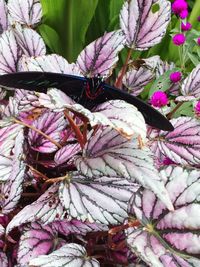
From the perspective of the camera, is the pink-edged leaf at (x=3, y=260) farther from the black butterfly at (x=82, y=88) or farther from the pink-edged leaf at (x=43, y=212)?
the black butterfly at (x=82, y=88)

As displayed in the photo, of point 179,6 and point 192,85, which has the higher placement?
point 179,6

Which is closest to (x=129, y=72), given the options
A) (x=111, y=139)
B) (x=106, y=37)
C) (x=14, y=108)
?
(x=106, y=37)

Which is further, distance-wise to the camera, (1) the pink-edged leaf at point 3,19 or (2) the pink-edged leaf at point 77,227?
(1) the pink-edged leaf at point 3,19

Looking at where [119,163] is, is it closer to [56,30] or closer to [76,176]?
[76,176]

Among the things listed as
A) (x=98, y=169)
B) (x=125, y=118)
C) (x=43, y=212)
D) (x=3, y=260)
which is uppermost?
(x=125, y=118)

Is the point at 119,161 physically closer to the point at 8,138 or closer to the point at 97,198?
the point at 97,198

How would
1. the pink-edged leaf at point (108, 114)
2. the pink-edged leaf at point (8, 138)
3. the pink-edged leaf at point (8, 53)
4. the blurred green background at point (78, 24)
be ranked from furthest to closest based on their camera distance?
the blurred green background at point (78, 24)
the pink-edged leaf at point (8, 53)
the pink-edged leaf at point (8, 138)
the pink-edged leaf at point (108, 114)

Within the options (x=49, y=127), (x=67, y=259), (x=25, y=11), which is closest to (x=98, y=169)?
(x=67, y=259)

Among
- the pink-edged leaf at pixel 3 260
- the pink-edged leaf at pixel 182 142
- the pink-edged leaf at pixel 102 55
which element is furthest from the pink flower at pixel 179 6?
the pink-edged leaf at pixel 3 260
